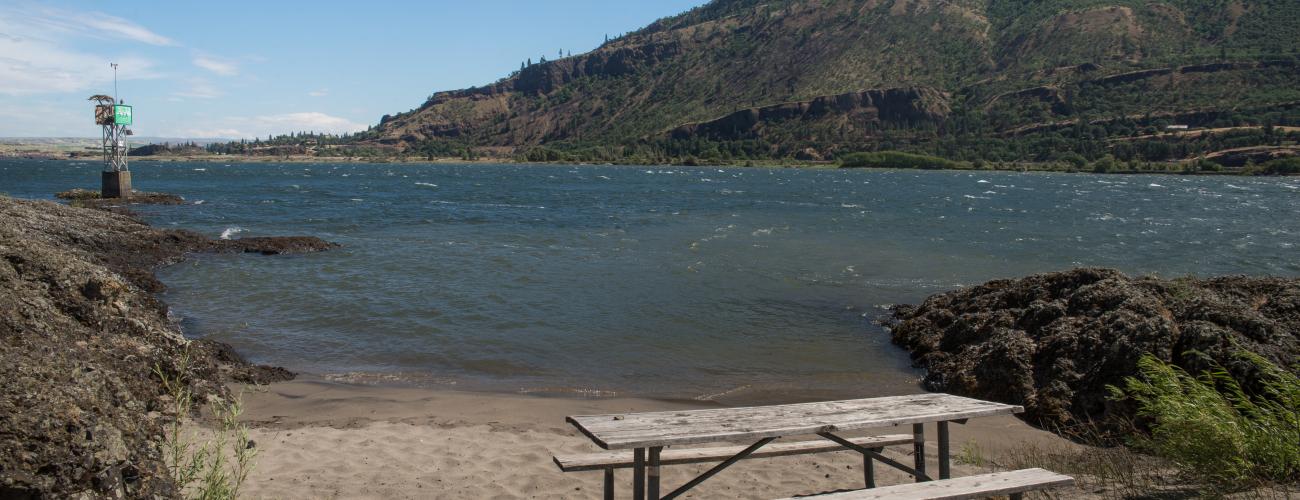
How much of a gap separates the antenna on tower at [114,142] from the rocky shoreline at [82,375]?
30.2 m

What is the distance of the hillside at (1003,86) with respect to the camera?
126500 millimetres

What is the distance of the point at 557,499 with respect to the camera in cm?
659

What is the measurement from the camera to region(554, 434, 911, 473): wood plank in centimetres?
603

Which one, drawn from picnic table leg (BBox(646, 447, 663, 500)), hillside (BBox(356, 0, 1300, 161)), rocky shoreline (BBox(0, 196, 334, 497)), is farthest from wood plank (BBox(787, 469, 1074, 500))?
hillside (BBox(356, 0, 1300, 161))

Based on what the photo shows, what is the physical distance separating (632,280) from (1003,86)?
149070mm

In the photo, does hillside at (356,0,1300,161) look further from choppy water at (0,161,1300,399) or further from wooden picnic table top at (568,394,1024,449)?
wooden picnic table top at (568,394,1024,449)

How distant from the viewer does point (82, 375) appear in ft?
19.5

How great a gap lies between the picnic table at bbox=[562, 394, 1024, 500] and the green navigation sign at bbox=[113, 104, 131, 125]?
147ft

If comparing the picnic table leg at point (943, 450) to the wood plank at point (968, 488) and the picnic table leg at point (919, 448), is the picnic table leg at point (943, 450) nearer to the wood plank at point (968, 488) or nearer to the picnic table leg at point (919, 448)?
the picnic table leg at point (919, 448)

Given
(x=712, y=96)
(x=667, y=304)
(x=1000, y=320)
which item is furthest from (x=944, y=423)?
(x=712, y=96)

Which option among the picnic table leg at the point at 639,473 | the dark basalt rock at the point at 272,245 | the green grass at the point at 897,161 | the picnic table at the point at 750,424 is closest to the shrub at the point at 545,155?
the green grass at the point at 897,161

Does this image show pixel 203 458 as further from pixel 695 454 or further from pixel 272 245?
pixel 272 245

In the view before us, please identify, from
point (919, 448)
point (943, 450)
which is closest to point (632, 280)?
point (919, 448)

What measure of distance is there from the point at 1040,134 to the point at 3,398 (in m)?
148
